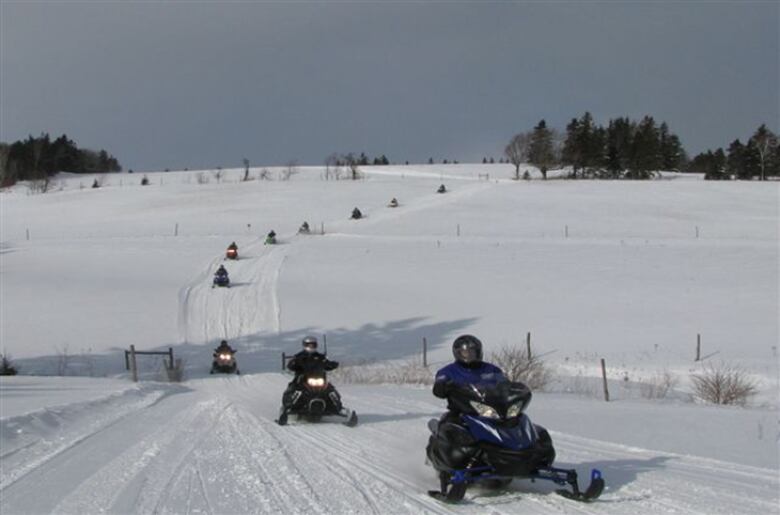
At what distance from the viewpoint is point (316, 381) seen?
12.2 m

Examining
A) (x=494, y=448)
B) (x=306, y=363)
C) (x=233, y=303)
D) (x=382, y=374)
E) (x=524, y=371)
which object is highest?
(x=494, y=448)

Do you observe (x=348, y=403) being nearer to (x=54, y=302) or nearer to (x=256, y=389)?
(x=256, y=389)

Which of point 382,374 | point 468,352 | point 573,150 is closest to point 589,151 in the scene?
point 573,150

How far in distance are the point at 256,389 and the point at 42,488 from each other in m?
10.7

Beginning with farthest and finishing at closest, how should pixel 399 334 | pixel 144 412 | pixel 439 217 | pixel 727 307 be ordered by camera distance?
1. pixel 439 217
2. pixel 727 307
3. pixel 399 334
4. pixel 144 412

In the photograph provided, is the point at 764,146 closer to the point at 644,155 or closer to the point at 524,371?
the point at 644,155

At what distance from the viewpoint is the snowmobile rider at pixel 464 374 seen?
7262 mm

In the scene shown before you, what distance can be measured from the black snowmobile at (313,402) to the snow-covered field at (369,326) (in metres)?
0.44

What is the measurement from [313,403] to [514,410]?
5527mm

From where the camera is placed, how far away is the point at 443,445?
721 centimetres

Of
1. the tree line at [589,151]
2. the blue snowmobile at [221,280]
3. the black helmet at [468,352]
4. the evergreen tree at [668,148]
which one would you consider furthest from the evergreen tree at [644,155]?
the black helmet at [468,352]

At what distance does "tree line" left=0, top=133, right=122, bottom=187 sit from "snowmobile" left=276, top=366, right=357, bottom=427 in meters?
115

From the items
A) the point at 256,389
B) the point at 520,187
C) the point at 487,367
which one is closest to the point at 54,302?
the point at 256,389

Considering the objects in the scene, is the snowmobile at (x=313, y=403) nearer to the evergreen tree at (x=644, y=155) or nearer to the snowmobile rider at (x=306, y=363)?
the snowmobile rider at (x=306, y=363)
